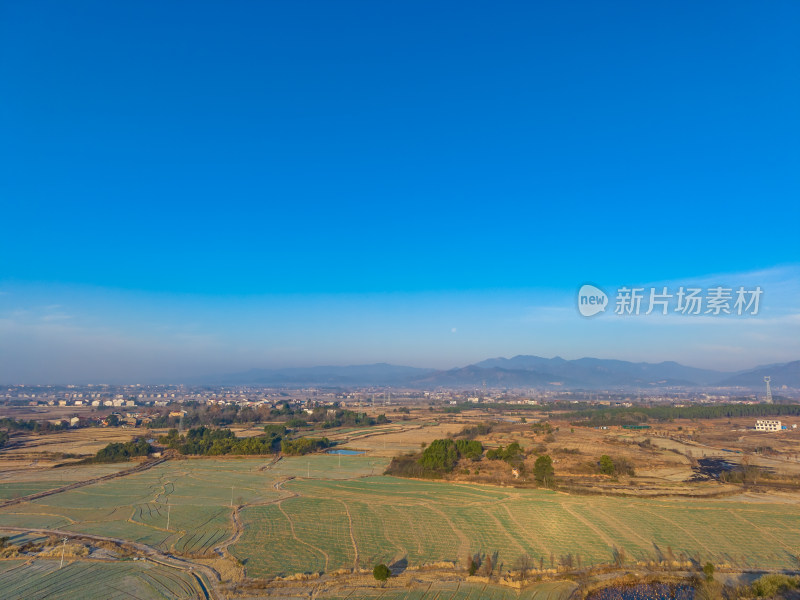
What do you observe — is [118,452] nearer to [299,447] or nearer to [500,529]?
[299,447]

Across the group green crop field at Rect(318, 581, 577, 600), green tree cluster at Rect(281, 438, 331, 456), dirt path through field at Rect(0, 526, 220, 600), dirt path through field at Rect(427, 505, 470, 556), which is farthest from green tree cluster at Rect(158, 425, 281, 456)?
green crop field at Rect(318, 581, 577, 600)

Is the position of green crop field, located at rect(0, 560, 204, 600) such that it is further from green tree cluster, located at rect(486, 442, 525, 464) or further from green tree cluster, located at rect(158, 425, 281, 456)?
green tree cluster, located at rect(158, 425, 281, 456)

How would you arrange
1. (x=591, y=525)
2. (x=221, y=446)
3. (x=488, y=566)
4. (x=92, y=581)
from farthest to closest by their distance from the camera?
(x=221, y=446) → (x=591, y=525) → (x=488, y=566) → (x=92, y=581)

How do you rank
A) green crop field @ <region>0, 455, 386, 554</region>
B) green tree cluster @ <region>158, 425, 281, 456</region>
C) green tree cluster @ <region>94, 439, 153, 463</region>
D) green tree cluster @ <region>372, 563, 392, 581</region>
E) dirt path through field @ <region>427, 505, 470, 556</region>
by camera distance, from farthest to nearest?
green tree cluster @ <region>158, 425, 281, 456</region> → green tree cluster @ <region>94, 439, 153, 463</region> → green crop field @ <region>0, 455, 386, 554</region> → dirt path through field @ <region>427, 505, 470, 556</region> → green tree cluster @ <region>372, 563, 392, 581</region>

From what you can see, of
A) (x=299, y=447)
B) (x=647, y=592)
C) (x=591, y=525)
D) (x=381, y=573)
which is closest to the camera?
(x=381, y=573)

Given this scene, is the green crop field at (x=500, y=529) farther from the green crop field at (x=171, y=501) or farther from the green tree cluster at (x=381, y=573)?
the green crop field at (x=171, y=501)

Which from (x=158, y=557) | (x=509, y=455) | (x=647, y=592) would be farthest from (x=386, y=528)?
(x=509, y=455)

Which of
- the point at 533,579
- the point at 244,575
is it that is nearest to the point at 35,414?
the point at 244,575

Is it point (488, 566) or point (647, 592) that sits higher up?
point (488, 566)

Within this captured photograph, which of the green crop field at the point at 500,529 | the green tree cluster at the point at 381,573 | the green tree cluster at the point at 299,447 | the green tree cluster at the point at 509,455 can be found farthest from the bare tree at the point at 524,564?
the green tree cluster at the point at 299,447
